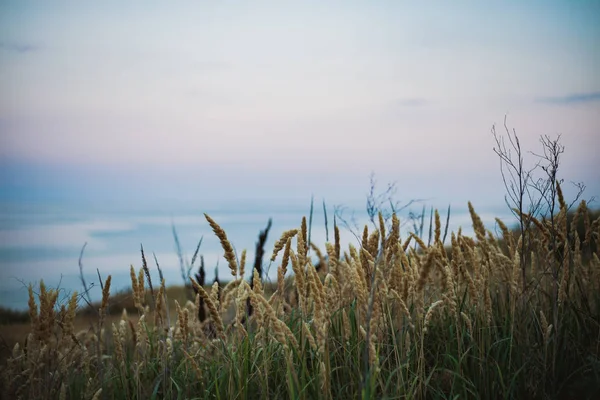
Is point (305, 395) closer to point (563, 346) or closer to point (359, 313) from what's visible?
point (359, 313)

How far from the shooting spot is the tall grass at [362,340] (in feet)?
8.73

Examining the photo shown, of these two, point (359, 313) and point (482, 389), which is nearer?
point (359, 313)

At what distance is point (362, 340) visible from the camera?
283 centimetres

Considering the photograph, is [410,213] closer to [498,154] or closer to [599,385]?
[498,154]

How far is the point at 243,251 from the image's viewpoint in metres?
3.11

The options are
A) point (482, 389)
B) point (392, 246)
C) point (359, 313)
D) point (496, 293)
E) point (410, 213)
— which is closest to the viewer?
point (359, 313)

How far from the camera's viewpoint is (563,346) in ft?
11.8

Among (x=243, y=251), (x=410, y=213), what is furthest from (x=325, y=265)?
(x=243, y=251)

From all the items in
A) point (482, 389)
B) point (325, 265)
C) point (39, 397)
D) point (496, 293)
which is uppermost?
point (325, 265)

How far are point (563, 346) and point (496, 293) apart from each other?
2.37 ft

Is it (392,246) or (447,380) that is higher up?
(392,246)

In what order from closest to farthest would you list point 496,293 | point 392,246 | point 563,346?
point 392,246
point 563,346
point 496,293

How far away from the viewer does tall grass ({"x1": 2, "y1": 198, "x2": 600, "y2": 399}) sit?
8.73 ft

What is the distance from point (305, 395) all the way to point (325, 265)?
1.84 m
